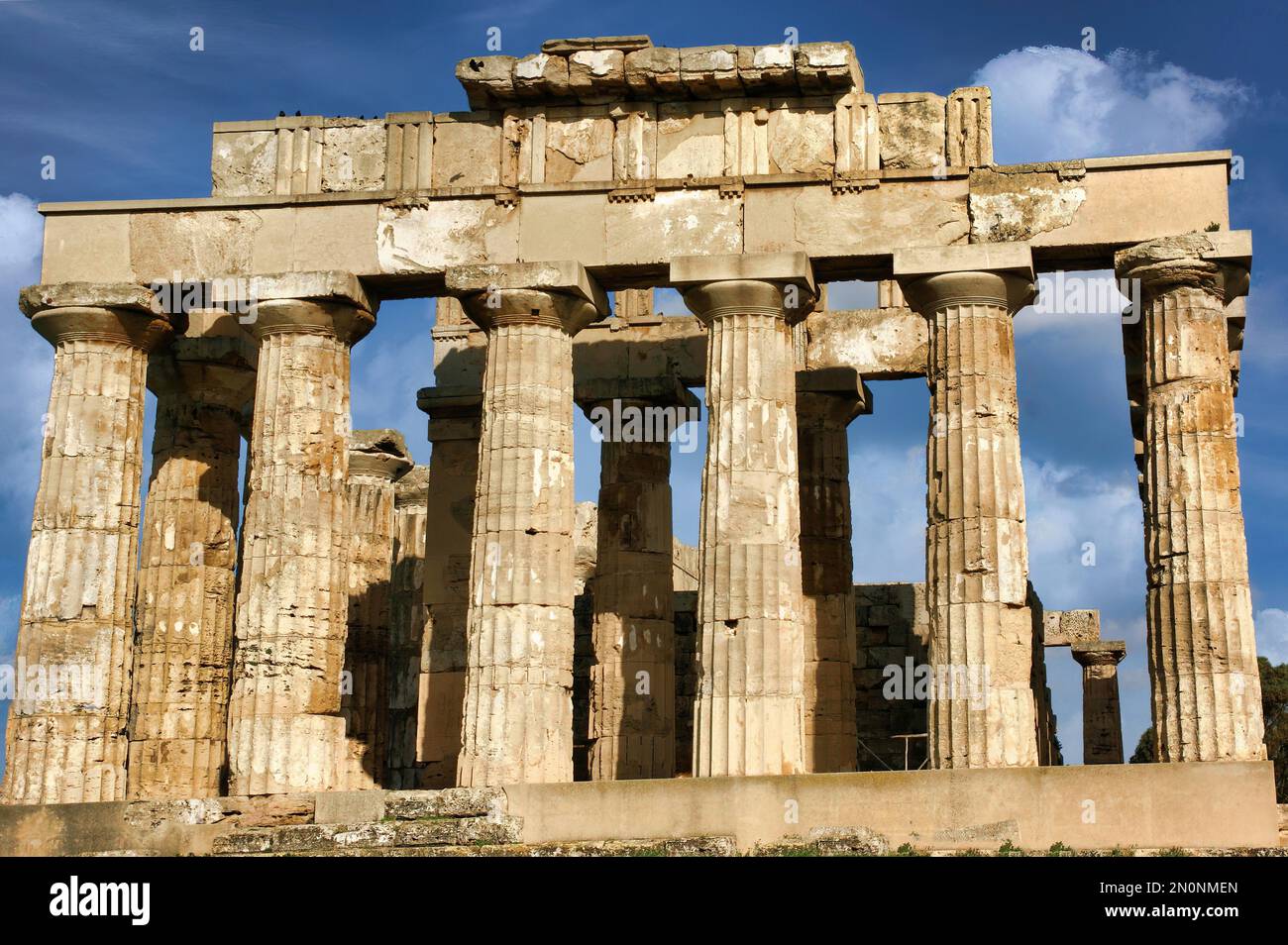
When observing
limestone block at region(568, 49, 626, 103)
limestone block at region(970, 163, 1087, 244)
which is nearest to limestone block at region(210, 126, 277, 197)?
limestone block at region(568, 49, 626, 103)

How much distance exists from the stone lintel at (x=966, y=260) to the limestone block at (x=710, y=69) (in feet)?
11.9

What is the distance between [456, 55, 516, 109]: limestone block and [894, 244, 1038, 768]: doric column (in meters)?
6.39

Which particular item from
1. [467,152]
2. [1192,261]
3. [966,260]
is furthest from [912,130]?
[467,152]

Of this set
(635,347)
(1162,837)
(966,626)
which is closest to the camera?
(1162,837)

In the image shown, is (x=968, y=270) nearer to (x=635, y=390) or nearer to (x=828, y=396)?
(x=828, y=396)

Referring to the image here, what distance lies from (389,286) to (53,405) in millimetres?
5310

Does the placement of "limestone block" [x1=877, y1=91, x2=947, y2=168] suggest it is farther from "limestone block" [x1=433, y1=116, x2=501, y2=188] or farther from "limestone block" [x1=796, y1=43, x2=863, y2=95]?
"limestone block" [x1=433, y1=116, x2=501, y2=188]

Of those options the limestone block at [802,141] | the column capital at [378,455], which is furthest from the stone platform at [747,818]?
the column capital at [378,455]

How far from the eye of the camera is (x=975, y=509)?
1145 inches

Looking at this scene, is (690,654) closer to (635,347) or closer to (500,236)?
(635,347)

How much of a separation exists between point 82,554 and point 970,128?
14.2m

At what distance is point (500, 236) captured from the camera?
31531mm
